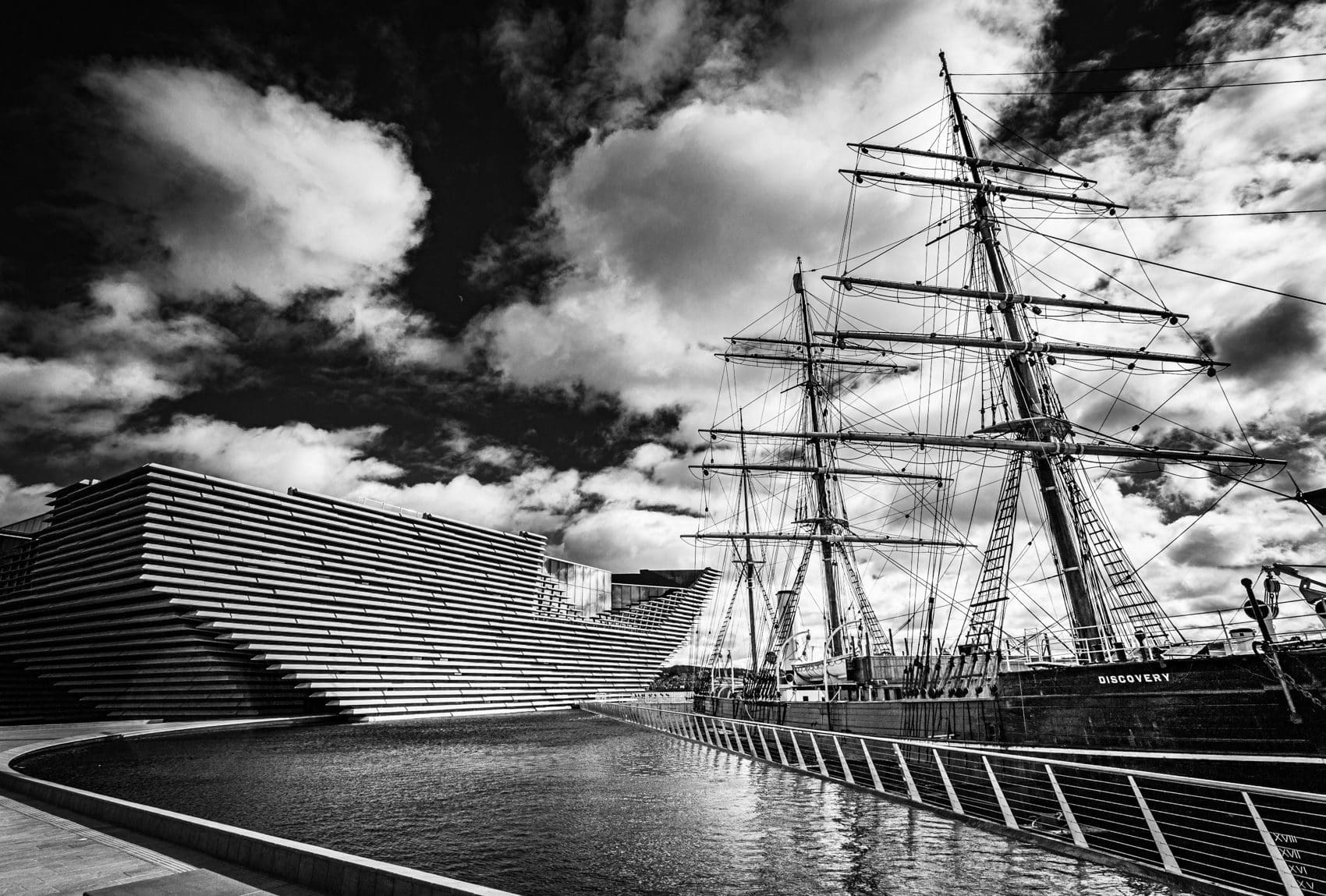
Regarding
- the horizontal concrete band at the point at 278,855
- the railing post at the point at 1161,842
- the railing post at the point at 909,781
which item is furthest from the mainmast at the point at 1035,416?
the horizontal concrete band at the point at 278,855

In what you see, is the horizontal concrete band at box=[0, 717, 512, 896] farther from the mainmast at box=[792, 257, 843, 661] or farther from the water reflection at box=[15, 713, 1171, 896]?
the mainmast at box=[792, 257, 843, 661]

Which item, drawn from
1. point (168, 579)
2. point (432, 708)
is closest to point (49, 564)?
point (168, 579)

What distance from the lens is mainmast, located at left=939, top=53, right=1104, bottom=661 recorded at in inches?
823

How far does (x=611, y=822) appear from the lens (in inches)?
439

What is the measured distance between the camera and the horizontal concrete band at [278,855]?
539 centimetres

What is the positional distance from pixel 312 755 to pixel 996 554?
27557 millimetres

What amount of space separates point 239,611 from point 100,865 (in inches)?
2318

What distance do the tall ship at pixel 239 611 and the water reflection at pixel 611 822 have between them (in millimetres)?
33859

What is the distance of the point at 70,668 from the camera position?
59.0 metres

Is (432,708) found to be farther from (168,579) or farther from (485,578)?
(168,579)

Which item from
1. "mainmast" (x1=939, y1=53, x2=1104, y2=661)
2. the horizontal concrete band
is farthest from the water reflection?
"mainmast" (x1=939, y1=53, x2=1104, y2=661)

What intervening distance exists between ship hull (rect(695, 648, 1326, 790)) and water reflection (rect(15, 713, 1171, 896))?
1876 millimetres

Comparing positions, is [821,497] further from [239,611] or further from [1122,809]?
[239,611]

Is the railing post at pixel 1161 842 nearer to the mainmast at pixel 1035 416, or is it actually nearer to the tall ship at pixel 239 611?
the mainmast at pixel 1035 416
